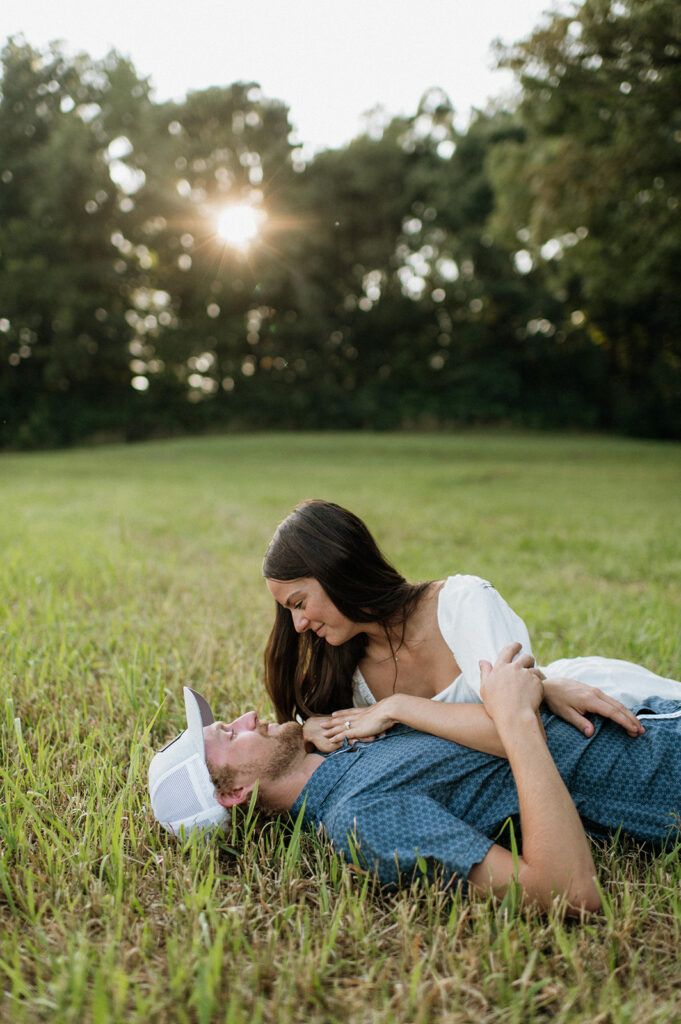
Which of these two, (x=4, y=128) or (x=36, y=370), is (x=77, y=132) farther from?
(x=36, y=370)

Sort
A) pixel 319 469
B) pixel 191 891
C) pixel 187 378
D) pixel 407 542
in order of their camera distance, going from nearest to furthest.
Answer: pixel 191 891 < pixel 407 542 < pixel 319 469 < pixel 187 378

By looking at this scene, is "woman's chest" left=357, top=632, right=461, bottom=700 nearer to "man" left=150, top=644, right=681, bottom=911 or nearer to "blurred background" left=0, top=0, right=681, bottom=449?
"man" left=150, top=644, right=681, bottom=911

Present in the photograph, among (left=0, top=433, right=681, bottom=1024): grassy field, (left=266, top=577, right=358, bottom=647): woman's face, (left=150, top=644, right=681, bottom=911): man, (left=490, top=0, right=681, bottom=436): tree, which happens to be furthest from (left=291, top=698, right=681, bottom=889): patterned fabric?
(left=490, top=0, right=681, bottom=436): tree

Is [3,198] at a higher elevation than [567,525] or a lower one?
higher

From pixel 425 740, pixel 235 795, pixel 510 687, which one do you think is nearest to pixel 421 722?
pixel 425 740

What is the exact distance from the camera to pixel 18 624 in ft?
13.2

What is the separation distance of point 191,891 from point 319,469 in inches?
613

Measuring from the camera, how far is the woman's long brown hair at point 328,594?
2.39 metres

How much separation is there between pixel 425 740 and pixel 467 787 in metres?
0.18

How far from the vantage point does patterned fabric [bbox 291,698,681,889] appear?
1946 mm

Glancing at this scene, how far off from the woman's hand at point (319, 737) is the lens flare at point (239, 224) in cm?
3127

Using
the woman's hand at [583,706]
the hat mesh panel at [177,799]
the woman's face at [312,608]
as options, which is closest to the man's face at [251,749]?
the hat mesh panel at [177,799]

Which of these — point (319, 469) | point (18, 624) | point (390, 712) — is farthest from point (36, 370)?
point (390, 712)

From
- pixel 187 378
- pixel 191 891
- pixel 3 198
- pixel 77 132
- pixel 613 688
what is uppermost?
pixel 77 132
